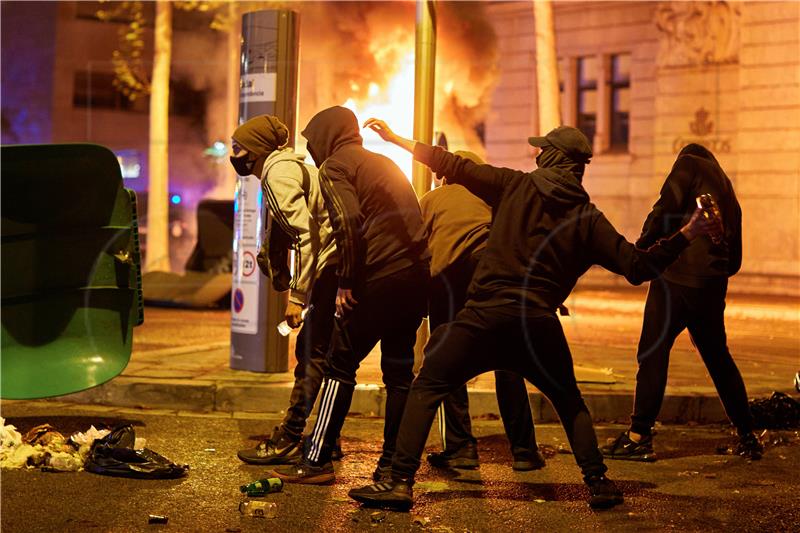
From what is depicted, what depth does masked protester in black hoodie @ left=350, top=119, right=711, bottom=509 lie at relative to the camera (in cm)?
493

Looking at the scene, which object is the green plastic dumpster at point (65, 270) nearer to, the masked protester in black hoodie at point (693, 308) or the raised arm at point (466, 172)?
the raised arm at point (466, 172)

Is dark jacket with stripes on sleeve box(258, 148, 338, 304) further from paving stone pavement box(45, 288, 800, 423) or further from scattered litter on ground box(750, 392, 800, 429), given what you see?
scattered litter on ground box(750, 392, 800, 429)

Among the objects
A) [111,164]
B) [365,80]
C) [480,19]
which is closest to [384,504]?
[111,164]

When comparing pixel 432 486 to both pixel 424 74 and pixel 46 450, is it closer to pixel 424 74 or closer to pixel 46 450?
pixel 46 450

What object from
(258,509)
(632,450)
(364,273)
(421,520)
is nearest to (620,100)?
(632,450)

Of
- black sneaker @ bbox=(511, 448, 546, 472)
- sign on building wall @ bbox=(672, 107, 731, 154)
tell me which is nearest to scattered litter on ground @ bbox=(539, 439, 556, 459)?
black sneaker @ bbox=(511, 448, 546, 472)

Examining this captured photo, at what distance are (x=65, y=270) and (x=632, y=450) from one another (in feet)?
10.3

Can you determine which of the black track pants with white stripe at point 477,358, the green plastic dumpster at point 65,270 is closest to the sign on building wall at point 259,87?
the green plastic dumpster at point 65,270

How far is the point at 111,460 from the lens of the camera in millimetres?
→ 5547

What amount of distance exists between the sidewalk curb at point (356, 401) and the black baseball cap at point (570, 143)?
8.86 feet

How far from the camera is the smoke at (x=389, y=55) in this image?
85.1 ft

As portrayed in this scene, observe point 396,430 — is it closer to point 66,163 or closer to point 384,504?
point 384,504

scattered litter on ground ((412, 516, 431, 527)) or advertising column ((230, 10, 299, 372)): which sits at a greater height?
advertising column ((230, 10, 299, 372))

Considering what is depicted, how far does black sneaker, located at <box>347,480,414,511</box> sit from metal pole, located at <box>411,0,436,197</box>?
3.36m
